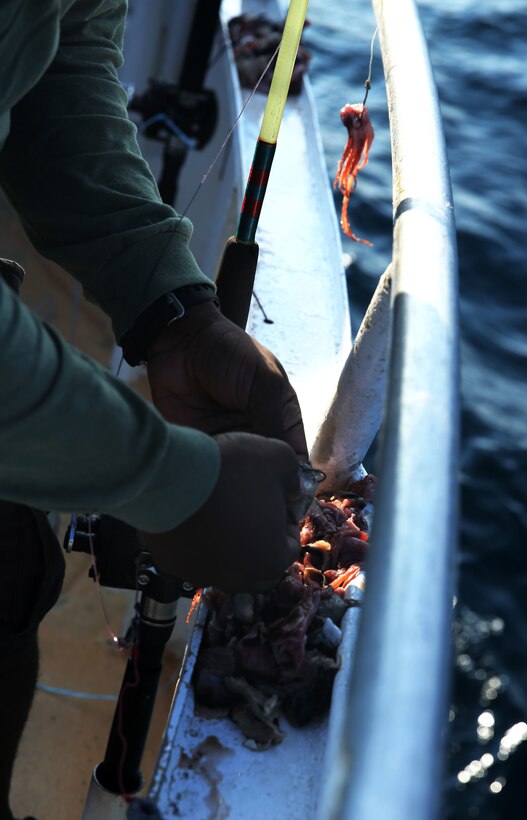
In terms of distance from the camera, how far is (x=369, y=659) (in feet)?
1.94

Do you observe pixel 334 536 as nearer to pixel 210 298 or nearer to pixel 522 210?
pixel 210 298

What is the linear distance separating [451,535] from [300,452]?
565mm

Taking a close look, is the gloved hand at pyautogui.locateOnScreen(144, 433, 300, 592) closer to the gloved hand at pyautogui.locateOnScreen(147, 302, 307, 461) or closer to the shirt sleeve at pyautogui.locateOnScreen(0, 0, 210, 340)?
the gloved hand at pyautogui.locateOnScreen(147, 302, 307, 461)

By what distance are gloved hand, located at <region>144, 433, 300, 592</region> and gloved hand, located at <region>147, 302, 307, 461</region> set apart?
0.19 meters

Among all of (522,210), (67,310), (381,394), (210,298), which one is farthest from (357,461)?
(522,210)

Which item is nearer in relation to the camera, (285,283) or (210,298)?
(210,298)

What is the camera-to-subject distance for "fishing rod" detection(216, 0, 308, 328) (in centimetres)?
133

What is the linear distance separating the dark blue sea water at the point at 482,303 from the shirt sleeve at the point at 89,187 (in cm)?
78

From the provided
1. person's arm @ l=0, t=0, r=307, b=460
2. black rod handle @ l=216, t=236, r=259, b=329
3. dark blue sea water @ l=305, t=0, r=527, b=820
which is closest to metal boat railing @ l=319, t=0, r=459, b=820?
person's arm @ l=0, t=0, r=307, b=460

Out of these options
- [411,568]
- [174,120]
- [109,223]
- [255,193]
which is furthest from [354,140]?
[174,120]

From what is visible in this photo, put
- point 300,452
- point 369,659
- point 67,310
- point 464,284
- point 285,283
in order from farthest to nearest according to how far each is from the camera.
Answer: point 464,284 → point 67,310 → point 285,283 → point 300,452 → point 369,659

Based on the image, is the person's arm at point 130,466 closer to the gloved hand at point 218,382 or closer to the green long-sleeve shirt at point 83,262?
the green long-sleeve shirt at point 83,262

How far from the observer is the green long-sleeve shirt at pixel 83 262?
2.71ft

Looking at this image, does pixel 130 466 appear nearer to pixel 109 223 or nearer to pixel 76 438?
pixel 76 438
